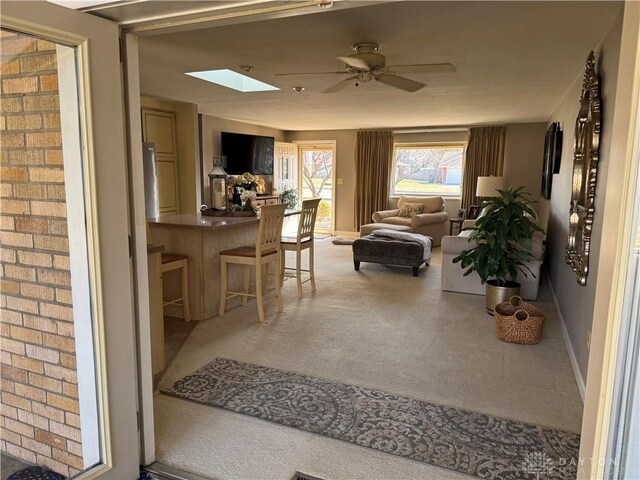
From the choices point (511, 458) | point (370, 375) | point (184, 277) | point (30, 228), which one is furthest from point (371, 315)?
point (30, 228)

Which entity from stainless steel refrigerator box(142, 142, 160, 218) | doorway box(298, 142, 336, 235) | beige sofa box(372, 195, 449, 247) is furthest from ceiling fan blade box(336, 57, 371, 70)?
doorway box(298, 142, 336, 235)

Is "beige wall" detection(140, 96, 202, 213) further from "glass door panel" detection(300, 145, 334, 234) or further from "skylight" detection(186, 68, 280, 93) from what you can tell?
"glass door panel" detection(300, 145, 334, 234)

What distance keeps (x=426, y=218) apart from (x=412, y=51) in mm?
4536

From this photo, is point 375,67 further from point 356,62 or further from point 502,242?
point 502,242

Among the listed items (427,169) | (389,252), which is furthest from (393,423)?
(427,169)

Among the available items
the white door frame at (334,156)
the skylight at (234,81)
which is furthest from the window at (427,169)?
the skylight at (234,81)

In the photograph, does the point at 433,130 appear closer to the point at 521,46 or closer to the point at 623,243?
the point at 521,46

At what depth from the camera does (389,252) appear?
5.94 m

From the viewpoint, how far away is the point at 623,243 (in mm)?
1137

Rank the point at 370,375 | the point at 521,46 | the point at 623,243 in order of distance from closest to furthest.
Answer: the point at 623,243 → the point at 370,375 → the point at 521,46

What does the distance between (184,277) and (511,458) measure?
292 cm

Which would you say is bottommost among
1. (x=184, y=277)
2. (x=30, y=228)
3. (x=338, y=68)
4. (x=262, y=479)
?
(x=262, y=479)

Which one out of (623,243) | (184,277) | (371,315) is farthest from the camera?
(371,315)

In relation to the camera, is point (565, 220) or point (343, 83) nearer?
point (343, 83)
